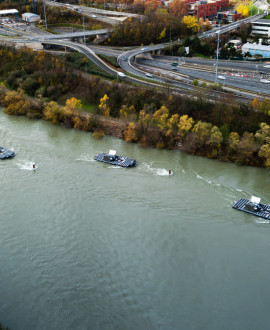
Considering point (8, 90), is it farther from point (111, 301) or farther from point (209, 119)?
point (111, 301)

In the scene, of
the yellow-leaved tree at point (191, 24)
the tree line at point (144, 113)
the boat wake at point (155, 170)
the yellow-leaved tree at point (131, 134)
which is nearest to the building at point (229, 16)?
the yellow-leaved tree at point (191, 24)

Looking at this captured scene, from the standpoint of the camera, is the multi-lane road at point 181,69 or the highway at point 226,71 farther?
the highway at point 226,71

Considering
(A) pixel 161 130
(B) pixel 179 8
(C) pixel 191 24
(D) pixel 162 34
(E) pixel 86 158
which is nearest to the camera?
(E) pixel 86 158

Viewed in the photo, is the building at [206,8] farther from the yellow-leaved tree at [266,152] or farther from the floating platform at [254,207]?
the floating platform at [254,207]

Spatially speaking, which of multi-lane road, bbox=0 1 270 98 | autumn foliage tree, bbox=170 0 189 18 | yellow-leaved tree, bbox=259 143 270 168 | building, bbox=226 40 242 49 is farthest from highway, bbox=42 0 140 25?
yellow-leaved tree, bbox=259 143 270 168

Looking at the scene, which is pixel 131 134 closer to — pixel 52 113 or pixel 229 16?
pixel 52 113

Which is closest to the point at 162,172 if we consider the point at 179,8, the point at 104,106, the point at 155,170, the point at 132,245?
the point at 155,170

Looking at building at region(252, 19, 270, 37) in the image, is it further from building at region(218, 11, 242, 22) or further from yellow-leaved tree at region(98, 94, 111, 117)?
yellow-leaved tree at region(98, 94, 111, 117)
